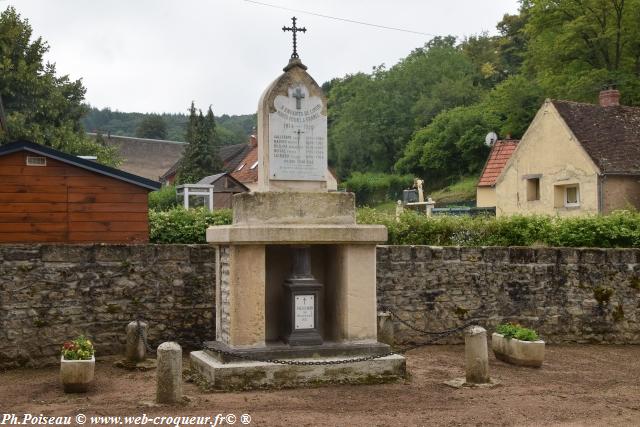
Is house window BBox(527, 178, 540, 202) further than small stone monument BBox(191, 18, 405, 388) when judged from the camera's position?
Yes

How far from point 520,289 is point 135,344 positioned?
Answer: 6.50 metres

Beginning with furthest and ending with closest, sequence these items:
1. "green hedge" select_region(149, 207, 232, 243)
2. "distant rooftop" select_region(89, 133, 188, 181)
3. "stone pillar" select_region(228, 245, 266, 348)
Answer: "distant rooftop" select_region(89, 133, 188, 181) < "green hedge" select_region(149, 207, 232, 243) < "stone pillar" select_region(228, 245, 266, 348)

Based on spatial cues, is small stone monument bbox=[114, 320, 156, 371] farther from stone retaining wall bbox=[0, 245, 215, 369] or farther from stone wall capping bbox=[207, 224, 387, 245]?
stone wall capping bbox=[207, 224, 387, 245]

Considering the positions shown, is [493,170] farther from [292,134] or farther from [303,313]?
[303,313]

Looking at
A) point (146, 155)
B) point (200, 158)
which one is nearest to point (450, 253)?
point (200, 158)

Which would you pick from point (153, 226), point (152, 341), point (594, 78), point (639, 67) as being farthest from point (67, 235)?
point (639, 67)

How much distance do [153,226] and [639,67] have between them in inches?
1129

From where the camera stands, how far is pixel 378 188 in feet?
158

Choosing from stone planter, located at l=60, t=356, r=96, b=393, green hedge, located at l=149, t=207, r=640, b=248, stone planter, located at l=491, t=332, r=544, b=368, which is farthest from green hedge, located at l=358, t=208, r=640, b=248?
stone planter, located at l=60, t=356, r=96, b=393

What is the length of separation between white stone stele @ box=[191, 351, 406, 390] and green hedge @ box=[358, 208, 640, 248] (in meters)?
5.18

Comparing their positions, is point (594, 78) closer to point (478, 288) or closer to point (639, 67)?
point (639, 67)

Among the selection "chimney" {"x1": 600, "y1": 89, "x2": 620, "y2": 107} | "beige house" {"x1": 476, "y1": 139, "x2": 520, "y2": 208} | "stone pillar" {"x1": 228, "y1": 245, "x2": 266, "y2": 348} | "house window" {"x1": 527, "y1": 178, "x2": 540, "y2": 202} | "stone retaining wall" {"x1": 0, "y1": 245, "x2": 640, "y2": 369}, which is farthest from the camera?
"beige house" {"x1": 476, "y1": 139, "x2": 520, "y2": 208}

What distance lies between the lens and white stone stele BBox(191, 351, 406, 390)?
8.45m

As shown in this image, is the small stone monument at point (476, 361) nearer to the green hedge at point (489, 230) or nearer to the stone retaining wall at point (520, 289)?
the stone retaining wall at point (520, 289)
